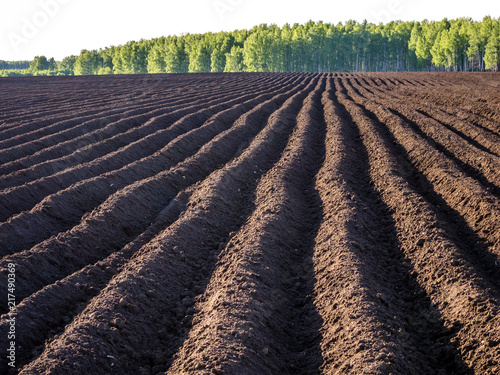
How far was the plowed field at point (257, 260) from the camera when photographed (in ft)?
14.7

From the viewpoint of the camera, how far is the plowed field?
14.7 feet

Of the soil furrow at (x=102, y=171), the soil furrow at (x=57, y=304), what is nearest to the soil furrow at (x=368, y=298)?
the soil furrow at (x=57, y=304)

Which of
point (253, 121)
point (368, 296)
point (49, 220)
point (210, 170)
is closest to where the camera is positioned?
point (368, 296)

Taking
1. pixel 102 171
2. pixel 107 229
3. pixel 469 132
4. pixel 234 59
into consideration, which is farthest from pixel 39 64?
pixel 107 229

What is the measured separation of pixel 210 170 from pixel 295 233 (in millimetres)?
4747

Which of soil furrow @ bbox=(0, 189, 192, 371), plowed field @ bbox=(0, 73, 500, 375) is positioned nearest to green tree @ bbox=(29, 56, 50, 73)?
plowed field @ bbox=(0, 73, 500, 375)

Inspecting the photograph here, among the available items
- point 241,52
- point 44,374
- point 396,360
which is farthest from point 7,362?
point 241,52

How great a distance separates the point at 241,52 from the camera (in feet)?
322

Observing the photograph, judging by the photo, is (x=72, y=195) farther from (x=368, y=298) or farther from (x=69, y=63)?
(x=69, y=63)

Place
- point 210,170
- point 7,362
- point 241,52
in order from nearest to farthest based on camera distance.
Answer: point 7,362, point 210,170, point 241,52

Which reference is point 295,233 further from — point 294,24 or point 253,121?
point 294,24

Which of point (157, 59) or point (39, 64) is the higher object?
point (39, 64)

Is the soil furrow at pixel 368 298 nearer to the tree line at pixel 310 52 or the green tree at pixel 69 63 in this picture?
the tree line at pixel 310 52

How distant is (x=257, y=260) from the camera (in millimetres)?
6328
